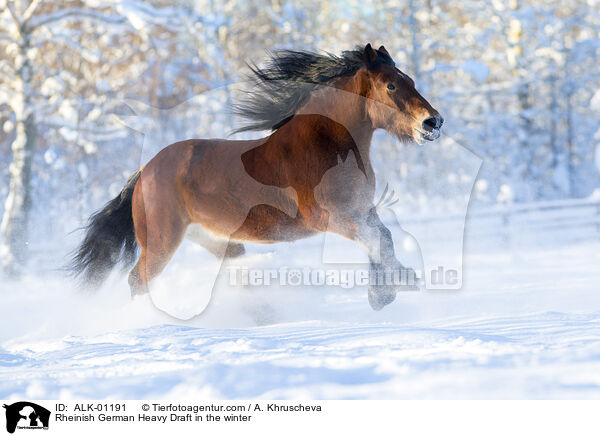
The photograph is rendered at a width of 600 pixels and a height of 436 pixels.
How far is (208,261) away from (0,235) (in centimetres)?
572

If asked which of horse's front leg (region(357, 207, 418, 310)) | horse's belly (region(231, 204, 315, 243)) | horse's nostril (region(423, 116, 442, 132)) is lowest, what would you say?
horse's front leg (region(357, 207, 418, 310))

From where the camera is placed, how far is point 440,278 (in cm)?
387

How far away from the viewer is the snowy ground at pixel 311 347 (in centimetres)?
229

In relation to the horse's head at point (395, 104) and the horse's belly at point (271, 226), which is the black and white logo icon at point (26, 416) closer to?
the horse's belly at point (271, 226)

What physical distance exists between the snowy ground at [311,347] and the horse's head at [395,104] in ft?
3.53

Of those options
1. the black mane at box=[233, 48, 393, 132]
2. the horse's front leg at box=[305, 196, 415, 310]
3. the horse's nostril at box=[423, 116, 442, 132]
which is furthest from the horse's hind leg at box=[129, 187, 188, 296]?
the horse's nostril at box=[423, 116, 442, 132]

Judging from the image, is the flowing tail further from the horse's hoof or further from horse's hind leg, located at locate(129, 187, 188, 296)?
the horse's hoof

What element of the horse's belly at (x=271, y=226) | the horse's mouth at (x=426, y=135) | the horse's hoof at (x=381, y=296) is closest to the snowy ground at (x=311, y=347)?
the horse's hoof at (x=381, y=296)

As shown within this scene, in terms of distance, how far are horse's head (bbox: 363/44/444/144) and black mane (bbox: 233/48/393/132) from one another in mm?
168

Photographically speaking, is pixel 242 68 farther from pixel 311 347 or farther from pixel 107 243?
pixel 311 347

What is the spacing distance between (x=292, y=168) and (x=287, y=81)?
0.67 metres

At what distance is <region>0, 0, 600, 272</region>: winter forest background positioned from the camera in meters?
8.88

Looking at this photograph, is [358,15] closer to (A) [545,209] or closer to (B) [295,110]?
(A) [545,209]

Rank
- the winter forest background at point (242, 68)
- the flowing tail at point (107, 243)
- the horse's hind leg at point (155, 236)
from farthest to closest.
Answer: the winter forest background at point (242, 68), the flowing tail at point (107, 243), the horse's hind leg at point (155, 236)
